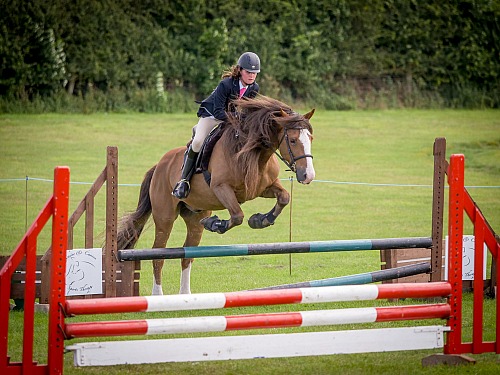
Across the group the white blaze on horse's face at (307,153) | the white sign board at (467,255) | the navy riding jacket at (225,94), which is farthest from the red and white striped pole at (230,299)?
the navy riding jacket at (225,94)

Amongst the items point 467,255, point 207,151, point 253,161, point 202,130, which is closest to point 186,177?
point 207,151

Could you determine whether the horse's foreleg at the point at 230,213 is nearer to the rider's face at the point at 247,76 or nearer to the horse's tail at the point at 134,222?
the rider's face at the point at 247,76

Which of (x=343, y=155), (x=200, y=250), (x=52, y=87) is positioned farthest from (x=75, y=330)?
(x=52, y=87)

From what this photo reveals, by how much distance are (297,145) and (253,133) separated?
52 centimetres

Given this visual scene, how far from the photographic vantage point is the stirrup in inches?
288

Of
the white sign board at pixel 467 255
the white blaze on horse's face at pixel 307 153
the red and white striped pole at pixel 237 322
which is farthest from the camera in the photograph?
the white sign board at pixel 467 255

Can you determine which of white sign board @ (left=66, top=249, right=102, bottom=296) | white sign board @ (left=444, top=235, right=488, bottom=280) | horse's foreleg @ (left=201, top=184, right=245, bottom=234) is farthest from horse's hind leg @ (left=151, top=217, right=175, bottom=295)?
white sign board @ (left=444, top=235, right=488, bottom=280)

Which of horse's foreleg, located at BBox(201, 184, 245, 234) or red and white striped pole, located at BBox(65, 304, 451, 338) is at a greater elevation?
horse's foreleg, located at BBox(201, 184, 245, 234)

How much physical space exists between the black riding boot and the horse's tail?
0.89 meters

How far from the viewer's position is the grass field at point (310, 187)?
6449mm

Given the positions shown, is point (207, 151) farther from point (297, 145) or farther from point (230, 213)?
point (297, 145)

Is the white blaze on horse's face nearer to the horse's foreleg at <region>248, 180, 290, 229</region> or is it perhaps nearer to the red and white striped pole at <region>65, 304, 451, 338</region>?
the horse's foreleg at <region>248, 180, 290, 229</region>

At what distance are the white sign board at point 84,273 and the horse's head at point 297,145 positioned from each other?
187cm

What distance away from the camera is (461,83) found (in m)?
23.2
